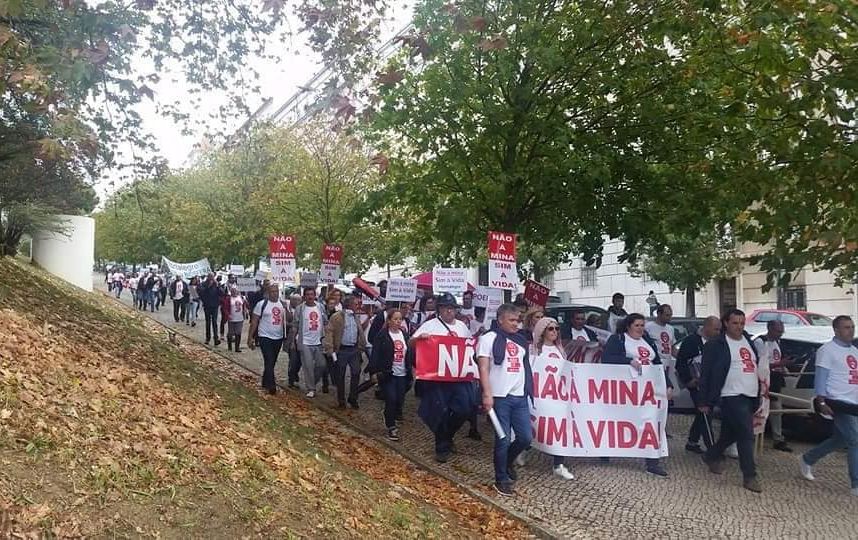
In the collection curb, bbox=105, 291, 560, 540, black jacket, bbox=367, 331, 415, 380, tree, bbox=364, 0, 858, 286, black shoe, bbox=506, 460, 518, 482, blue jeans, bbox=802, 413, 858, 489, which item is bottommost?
curb, bbox=105, 291, 560, 540

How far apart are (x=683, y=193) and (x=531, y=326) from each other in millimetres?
3635

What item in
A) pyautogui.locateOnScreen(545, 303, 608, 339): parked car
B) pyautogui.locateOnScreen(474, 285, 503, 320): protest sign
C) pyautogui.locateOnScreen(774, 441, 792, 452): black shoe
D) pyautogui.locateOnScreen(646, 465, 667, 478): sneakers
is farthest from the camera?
pyautogui.locateOnScreen(545, 303, 608, 339): parked car

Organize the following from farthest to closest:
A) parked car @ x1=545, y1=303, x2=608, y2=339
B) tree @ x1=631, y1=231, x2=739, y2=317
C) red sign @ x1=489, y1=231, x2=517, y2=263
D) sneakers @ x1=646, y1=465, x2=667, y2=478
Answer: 1. tree @ x1=631, y1=231, x2=739, y2=317
2. parked car @ x1=545, y1=303, x2=608, y2=339
3. red sign @ x1=489, y1=231, x2=517, y2=263
4. sneakers @ x1=646, y1=465, x2=667, y2=478

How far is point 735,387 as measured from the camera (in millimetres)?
8008

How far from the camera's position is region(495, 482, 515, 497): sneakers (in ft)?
24.6

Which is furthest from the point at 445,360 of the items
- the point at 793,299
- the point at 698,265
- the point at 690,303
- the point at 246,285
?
the point at 690,303

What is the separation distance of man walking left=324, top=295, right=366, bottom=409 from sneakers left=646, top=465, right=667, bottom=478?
15.7 feet

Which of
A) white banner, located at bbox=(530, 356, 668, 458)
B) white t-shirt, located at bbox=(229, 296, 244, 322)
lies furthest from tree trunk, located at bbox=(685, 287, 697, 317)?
white banner, located at bbox=(530, 356, 668, 458)

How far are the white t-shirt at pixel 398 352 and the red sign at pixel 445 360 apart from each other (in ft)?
4.62

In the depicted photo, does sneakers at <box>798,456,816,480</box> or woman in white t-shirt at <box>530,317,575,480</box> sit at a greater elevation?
woman in white t-shirt at <box>530,317,575,480</box>

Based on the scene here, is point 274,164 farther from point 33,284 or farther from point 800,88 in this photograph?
point 800,88

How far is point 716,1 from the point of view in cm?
763

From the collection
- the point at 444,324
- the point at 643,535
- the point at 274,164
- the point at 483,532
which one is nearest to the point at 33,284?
the point at 444,324

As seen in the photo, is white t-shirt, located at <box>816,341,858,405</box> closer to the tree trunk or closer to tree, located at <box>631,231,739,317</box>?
tree, located at <box>631,231,739,317</box>
